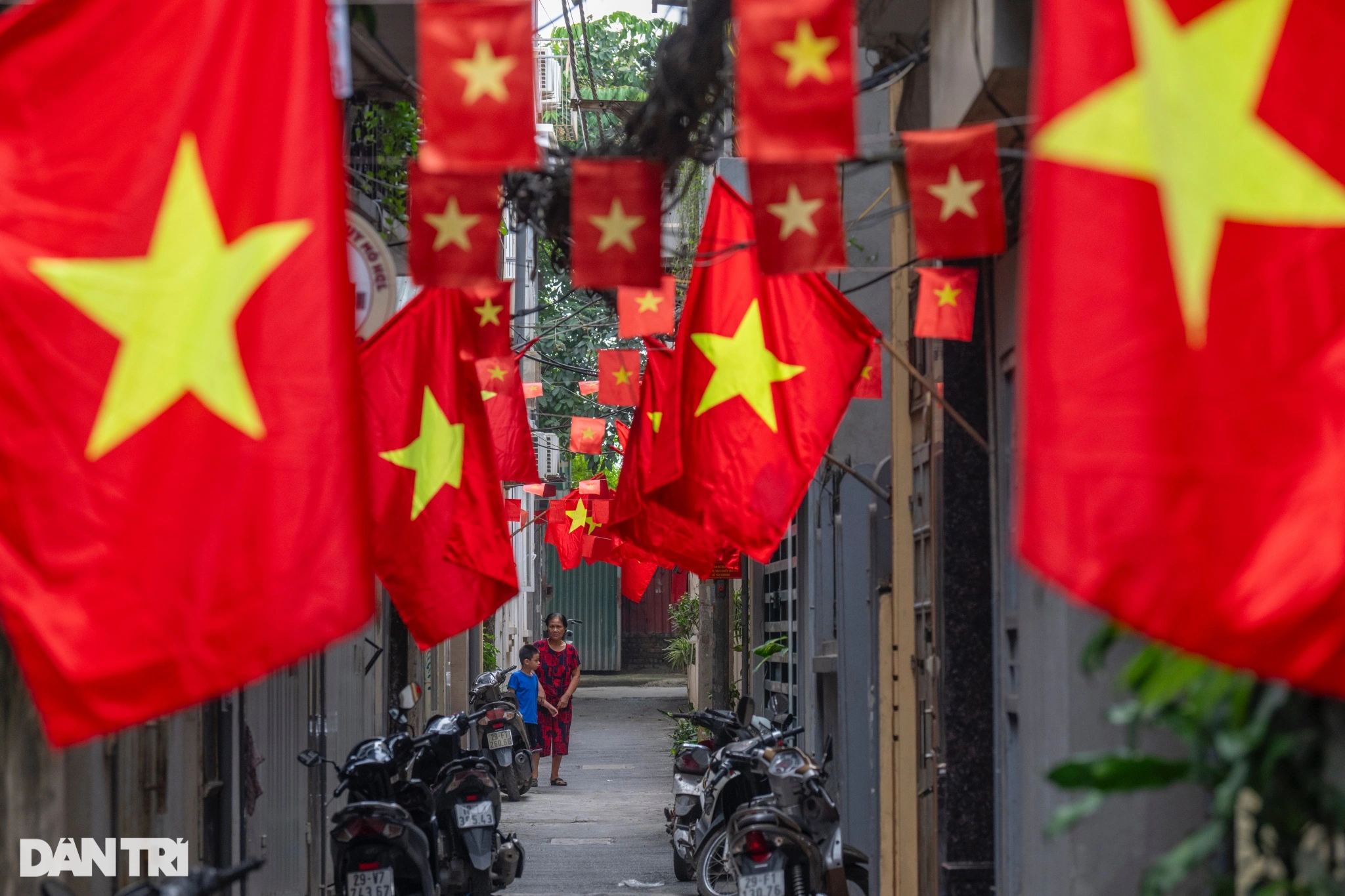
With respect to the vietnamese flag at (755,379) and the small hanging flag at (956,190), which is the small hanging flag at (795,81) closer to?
the small hanging flag at (956,190)

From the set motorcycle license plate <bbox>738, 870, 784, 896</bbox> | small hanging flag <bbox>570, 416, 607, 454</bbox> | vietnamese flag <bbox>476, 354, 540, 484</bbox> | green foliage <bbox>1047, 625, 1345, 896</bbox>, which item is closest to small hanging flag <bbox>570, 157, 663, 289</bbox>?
green foliage <bbox>1047, 625, 1345, 896</bbox>

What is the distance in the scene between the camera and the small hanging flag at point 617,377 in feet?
40.8

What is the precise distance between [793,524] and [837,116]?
1048 centimetres

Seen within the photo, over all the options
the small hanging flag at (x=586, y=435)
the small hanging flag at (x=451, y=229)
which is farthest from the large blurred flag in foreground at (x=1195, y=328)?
the small hanging flag at (x=586, y=435)

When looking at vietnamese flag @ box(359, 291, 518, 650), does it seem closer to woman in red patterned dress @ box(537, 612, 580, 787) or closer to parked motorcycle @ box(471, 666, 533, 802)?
parked motorcycle @ box(471, 666, 533, 802)

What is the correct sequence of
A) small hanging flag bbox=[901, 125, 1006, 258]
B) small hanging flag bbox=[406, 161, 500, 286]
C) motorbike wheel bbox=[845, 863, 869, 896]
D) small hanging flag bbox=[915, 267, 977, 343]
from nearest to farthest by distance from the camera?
small hanging flag bbox=[901, 125, 1006, 258]
small hanging flag bbox=[406, 161, 500, 286]
small hanging flag bbox=[915, 267, 977, 343]
motorbike wheel bbox=[845, 863, 869, 896]

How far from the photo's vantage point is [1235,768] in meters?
3.21

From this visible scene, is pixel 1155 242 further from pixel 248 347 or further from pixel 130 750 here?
pixel 130 750

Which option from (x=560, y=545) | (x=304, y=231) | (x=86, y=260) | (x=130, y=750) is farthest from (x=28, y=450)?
(x=560, y=545)

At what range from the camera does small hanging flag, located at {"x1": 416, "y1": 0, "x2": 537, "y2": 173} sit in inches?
185

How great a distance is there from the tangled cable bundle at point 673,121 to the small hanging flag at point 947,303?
4.03 feet

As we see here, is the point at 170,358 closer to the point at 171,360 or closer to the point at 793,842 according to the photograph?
the point at 171,360

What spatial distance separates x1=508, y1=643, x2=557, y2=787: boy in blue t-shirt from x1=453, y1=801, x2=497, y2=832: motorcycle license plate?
749cm

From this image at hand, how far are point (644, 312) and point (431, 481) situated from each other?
205cm
